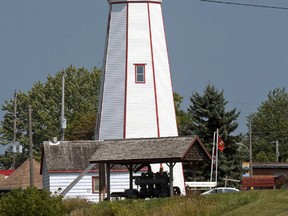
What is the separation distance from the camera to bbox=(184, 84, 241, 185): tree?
86.0 metres

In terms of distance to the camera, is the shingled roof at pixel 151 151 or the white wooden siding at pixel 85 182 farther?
the white wooden siding at pixel 85 182

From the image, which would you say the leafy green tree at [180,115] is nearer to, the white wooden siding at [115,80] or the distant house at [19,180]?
the distant house at [19,180]

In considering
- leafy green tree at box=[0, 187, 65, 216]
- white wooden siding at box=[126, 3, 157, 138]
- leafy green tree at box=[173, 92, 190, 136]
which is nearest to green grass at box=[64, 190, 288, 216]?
leafy green tree at box=[0, 187, 65, 216]

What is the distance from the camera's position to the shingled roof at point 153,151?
179 feet

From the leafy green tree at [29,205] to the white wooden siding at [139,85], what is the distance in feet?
59.2

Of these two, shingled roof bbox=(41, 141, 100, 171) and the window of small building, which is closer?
the window of small building

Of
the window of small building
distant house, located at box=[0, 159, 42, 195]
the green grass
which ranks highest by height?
distant house, located at box=[0, 159, 42, 195]

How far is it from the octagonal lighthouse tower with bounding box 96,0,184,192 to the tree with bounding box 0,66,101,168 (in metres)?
63.3

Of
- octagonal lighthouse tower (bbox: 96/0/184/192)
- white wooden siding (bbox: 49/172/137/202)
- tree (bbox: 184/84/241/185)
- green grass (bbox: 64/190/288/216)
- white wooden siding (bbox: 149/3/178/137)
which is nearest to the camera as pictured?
green grass (bbox: 64/190/288/216)

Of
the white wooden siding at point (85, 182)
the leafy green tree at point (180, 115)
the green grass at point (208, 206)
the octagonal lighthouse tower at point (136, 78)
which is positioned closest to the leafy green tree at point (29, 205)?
the green grass at point (208, 206)

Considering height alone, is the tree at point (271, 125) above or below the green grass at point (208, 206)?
above

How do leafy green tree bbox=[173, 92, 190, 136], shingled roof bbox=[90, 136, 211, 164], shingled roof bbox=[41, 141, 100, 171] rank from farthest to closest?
leafy green tree bbox=[173, 92, 190, 136] → shingled roof bbox=[41, 141, 100, 171] → shingled roof bbox=[90, 136, 211, 164]

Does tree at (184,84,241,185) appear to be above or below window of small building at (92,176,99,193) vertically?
above

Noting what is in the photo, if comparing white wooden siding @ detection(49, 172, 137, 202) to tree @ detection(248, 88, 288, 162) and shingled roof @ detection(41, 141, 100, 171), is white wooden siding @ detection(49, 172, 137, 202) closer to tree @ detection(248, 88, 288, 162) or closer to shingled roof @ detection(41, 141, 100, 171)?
shingled roof @ detection(41, 141, 100, 171)
